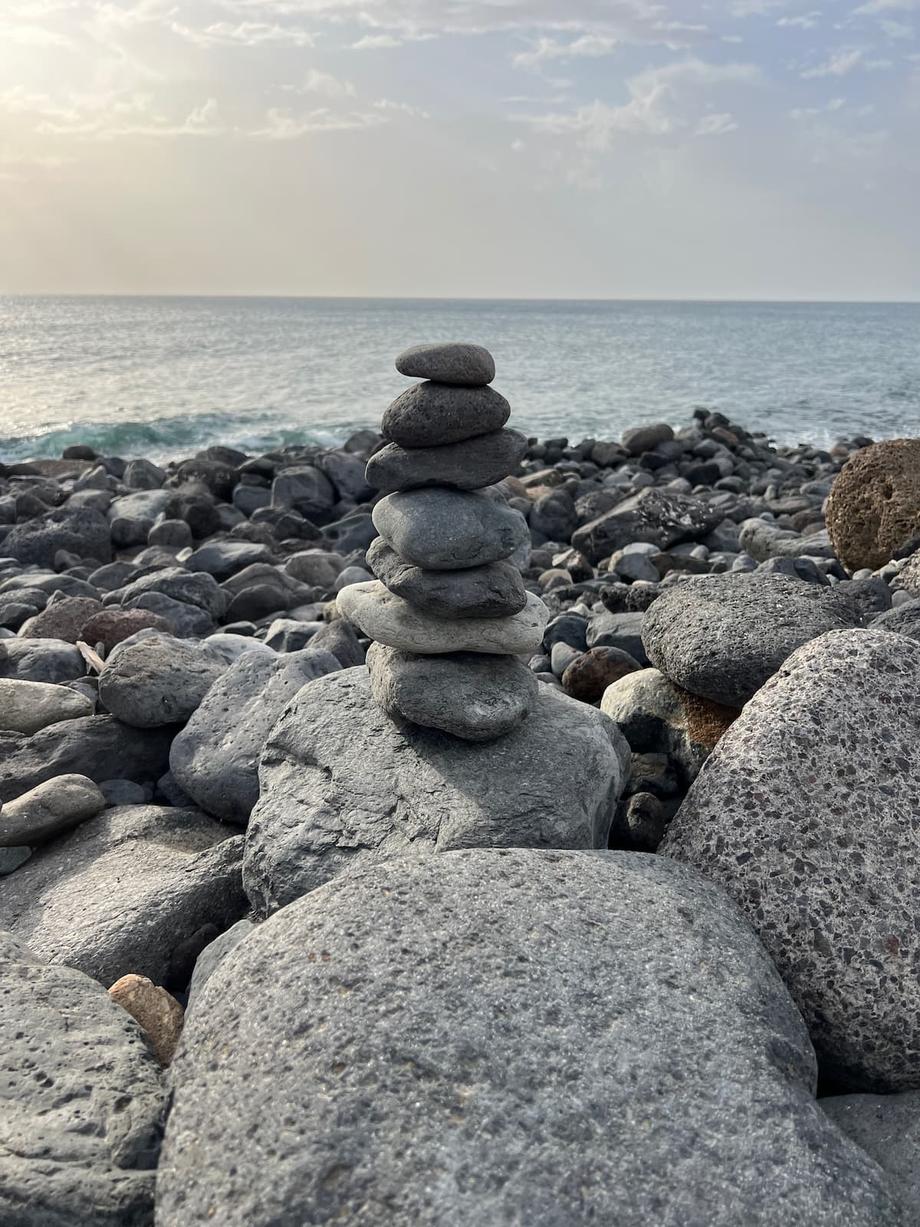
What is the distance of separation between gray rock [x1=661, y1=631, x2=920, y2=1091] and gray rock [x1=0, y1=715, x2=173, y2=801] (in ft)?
8.97

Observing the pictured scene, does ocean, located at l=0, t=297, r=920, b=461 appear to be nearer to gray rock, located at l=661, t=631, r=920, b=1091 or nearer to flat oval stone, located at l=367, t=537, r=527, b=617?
flat oval stone, located at l=367, t=537, r=527, b=617

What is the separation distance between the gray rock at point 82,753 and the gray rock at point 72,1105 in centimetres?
185

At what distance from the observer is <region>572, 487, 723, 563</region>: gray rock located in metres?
9.52

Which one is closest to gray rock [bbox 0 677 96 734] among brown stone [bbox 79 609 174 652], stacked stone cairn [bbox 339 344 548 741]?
brown stone [bbox 79 609 174 652]

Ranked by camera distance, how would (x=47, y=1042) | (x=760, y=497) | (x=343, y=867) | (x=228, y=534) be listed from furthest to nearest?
(x=760, y=497), (x=228, y=534), (x=343, y=867), (x=47, y=1042)

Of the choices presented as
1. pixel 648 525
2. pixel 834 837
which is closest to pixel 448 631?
pixel 834 837

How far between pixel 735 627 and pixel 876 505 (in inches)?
147

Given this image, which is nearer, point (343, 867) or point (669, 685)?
point (343, 867)

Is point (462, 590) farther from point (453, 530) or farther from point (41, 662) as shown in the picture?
point (41, 662)

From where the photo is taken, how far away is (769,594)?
4355 mm

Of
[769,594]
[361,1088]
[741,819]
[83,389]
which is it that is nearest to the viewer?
[361,1088]

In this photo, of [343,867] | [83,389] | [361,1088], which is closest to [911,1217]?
[361,1088]

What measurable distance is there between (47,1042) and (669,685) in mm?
2821

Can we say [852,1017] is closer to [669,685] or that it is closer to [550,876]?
[550,876]
